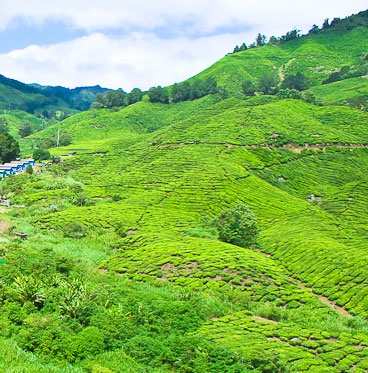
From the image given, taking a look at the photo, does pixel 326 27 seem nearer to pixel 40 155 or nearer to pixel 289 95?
pixel 289 95

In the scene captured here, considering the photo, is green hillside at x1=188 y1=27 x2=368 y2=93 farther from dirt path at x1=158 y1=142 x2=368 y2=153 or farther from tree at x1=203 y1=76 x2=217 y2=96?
dirt path at x1=158 y1=142 x2=368 y2=153

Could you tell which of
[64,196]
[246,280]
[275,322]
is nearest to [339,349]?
[275,322]

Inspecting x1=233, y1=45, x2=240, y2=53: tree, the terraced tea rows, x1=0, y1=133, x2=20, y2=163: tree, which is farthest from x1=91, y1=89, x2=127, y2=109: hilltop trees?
the terraced tea rows

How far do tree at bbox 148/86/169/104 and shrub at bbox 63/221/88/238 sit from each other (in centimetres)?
10509

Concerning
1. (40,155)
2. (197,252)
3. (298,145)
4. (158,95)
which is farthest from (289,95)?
(197,252)

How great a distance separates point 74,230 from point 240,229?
15916mm

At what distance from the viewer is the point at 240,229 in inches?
1727

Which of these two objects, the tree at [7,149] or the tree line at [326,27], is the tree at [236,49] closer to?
Result: the tree line at [326,27]

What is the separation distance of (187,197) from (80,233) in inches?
694

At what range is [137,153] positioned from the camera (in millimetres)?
87938

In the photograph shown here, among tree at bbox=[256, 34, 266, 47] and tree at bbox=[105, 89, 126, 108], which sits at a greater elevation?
tree at bbox=[256, 34, 266, 47]

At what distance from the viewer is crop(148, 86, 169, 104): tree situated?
5650 inches

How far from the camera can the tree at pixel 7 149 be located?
86.9 m

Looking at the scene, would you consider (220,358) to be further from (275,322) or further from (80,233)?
(80,233)
